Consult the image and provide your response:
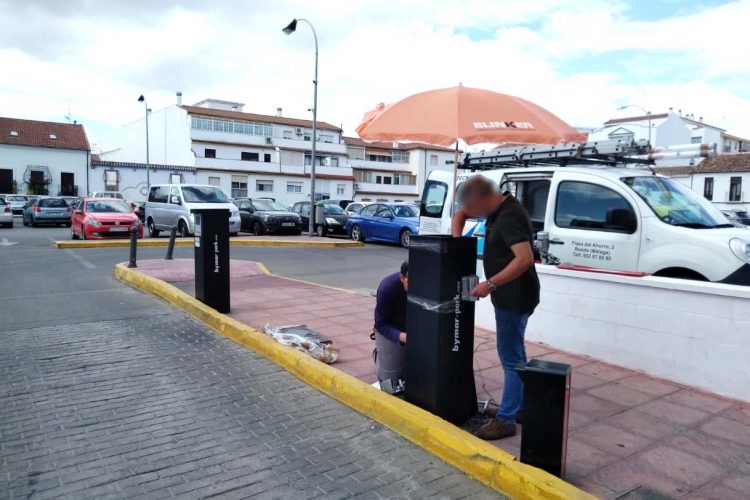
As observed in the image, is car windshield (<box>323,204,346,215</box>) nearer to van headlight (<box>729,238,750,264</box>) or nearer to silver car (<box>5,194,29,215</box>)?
van headlight (<box>729,238,750,264</box>)

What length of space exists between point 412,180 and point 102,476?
68946mm

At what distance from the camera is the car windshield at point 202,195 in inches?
765

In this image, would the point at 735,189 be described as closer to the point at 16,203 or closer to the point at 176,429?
the point at 176,429

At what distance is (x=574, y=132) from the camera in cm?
497

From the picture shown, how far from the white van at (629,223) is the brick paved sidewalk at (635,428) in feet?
4.26

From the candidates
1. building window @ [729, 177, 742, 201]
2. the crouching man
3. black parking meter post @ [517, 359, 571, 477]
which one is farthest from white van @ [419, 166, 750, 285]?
building window @ [729, 177, 742, 201]

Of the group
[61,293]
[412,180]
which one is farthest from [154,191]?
[412,180]

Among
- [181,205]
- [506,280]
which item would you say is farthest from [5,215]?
[506,280]

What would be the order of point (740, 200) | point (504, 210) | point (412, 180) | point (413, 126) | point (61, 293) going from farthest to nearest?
point (412, 180) < point (740, 200) < point (61, 293) < point (413, 126) < point (504, 210)

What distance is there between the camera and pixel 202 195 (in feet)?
64.7

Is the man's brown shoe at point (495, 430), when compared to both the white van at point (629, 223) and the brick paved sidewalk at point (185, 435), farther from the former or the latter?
the white van at point (629, 223)

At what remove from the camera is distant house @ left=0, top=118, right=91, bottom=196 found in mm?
50031

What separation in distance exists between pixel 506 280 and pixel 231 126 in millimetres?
57555

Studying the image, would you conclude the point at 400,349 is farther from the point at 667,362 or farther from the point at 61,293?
the point at 61,293
